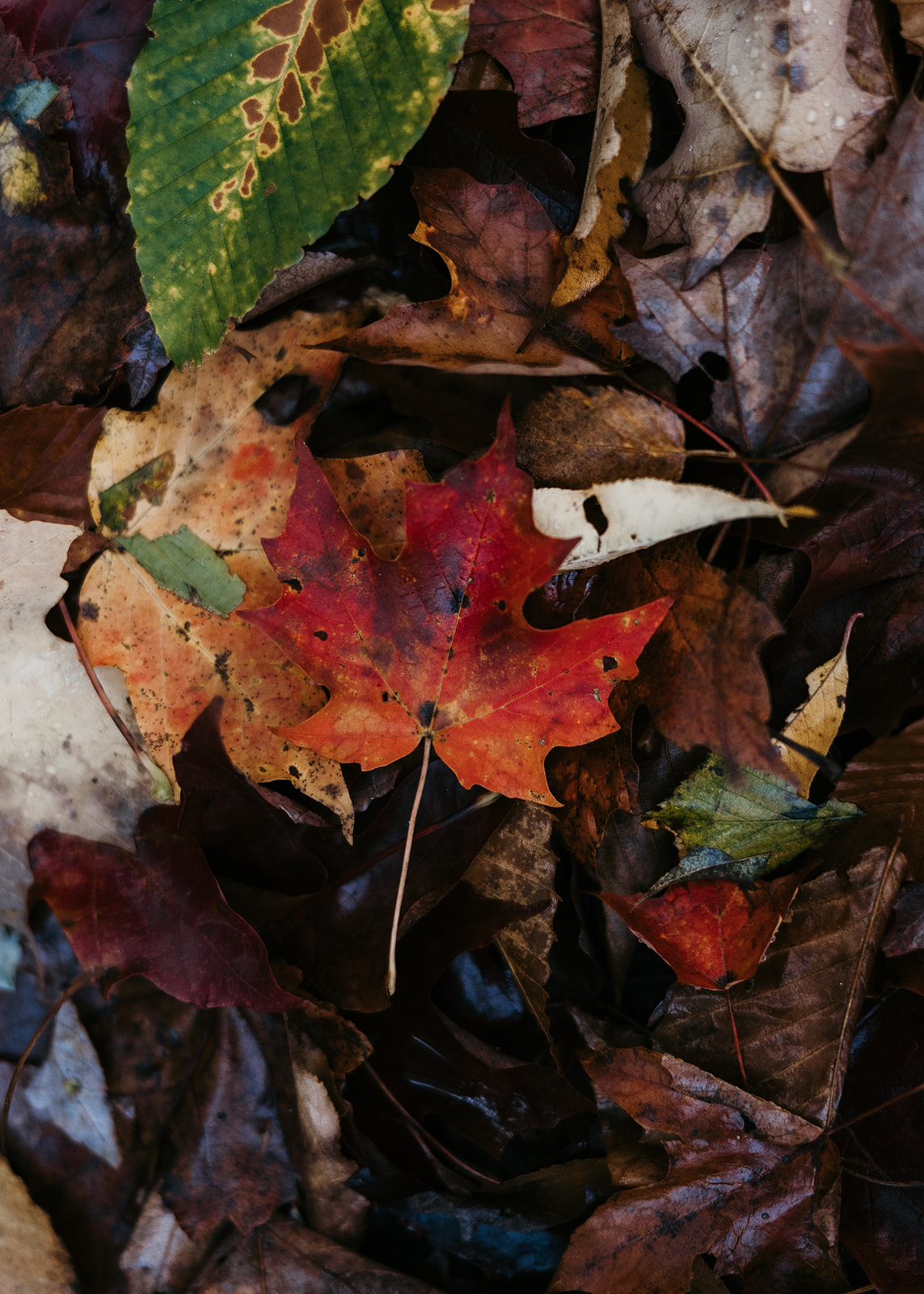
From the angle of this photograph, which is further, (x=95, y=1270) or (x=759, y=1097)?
(x=95, y=1270)

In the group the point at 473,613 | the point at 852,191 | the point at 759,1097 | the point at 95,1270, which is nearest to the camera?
the point at 852,191

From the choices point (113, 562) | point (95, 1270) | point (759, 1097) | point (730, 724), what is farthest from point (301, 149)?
point (95, 1270)

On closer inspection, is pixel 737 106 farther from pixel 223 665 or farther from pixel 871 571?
pixel 223 665

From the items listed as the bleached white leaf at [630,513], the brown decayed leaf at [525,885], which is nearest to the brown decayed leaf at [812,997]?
the brown decayed leaf at [525,885]

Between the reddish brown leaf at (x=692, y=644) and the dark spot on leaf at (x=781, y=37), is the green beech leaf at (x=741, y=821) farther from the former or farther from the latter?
the dark spot on leaf at (x=781, y=37)

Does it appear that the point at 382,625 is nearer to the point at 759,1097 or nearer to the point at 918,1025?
the point at 759,1097

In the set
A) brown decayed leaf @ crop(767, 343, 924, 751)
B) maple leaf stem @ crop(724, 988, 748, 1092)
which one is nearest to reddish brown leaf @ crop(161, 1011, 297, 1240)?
maple leaf stem @ crop(724, 988, 748, 1092)
